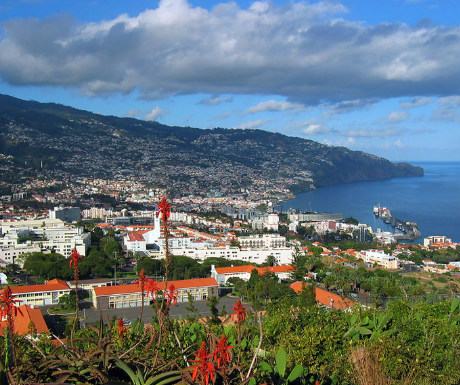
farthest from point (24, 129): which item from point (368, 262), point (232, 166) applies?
point (368, 262)

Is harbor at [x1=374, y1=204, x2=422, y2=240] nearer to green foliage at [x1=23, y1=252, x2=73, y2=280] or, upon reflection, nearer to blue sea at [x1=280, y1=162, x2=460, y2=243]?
blue sea at [x1=280, y1=162, x2=460, y2=243]

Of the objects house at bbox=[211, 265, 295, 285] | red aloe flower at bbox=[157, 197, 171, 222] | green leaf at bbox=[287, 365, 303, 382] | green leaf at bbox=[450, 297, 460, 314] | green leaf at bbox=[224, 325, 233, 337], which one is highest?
red aloe flower at bbox=[157, 197, 171, 222]

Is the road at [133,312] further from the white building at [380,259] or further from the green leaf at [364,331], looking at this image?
the white building at [380,259]

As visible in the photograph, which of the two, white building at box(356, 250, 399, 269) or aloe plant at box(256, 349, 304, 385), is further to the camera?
white building at box(356, 250, 399, 269)

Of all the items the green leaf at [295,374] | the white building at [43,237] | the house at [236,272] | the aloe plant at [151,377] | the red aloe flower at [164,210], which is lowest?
the house at [236,272]

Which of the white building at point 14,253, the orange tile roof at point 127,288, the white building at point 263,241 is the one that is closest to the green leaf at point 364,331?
the orange tile roof at point 127,288

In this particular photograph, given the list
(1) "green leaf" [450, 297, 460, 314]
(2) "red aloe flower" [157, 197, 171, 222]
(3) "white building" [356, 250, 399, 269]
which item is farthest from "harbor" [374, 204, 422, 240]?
(2) "red aloe flower" [157, 197, 171, 222]

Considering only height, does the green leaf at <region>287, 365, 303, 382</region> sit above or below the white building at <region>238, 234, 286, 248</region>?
above
